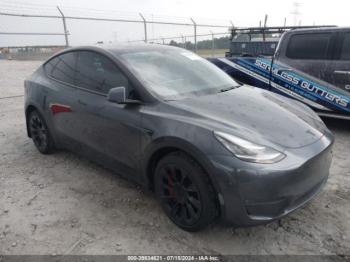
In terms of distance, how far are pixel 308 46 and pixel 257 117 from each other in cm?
351

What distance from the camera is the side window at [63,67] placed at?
13.1ft

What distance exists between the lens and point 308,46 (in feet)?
18.5

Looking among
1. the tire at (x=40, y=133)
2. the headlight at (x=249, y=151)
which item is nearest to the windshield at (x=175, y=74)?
the headlight at (x=249, y=151)

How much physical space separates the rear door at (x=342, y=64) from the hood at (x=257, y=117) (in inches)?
89.1

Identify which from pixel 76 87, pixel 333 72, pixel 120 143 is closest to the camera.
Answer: pixel 120 143

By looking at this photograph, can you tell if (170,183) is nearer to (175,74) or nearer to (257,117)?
(257,117)

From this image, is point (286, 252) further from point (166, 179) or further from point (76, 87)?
point (76, 87)

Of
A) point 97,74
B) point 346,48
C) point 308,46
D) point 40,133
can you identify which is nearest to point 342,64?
point 346,48

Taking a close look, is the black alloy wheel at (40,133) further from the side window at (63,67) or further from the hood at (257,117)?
the hood at (257,117)

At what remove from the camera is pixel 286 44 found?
589 cm

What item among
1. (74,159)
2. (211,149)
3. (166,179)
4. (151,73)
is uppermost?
(151,73)

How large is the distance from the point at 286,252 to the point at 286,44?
4305 millimetres

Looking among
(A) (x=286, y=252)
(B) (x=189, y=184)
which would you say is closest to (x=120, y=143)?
(B) (x=189, y=184)

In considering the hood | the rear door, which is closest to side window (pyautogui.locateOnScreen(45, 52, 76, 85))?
the hood
